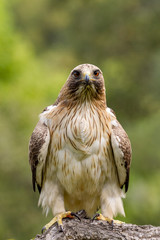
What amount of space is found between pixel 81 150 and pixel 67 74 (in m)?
10.9

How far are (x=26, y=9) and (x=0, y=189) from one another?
13.3 metres

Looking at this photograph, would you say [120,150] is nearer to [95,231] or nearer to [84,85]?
[84,85]

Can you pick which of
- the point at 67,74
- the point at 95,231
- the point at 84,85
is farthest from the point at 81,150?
the point at 67,74

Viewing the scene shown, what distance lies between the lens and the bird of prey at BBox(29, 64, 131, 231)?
6.73 metres

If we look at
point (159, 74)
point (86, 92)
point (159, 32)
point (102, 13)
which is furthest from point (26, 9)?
point (86, 92)

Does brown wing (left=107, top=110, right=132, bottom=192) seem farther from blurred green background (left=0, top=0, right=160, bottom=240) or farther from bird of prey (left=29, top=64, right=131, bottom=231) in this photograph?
blurred green background (left=0, top=0, right=160, bottom=240)

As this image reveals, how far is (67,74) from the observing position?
17484 millimetres

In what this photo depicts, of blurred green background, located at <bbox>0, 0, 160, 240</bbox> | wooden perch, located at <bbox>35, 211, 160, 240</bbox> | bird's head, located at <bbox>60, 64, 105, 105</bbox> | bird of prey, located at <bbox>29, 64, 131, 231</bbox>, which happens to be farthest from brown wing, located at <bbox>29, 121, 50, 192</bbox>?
blurred green background, located at <bbox>0, 0, 160, 240</bbox>

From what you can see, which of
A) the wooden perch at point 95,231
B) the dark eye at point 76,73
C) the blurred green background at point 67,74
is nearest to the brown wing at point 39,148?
the dark eye at point 76,73

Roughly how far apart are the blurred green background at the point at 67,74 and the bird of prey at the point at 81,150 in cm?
533

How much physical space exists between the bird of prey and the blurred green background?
533 centimetres

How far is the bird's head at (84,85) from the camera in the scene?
6734 millimetres

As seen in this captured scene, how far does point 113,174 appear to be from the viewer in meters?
6.96

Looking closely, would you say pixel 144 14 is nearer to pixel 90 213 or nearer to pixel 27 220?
pixel 27 220
